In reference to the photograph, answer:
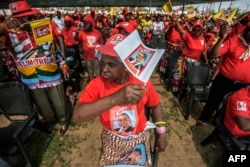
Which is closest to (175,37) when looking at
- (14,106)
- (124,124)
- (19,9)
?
(19,9)

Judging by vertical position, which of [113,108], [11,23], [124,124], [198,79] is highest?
[11,23]

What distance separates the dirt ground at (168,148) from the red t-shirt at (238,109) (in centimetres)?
93

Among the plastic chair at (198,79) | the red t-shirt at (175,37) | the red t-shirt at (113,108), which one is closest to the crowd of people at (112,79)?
the red t-shirt at (113,108)

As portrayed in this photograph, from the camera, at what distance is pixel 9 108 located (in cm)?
335

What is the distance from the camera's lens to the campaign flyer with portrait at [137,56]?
4.12ft

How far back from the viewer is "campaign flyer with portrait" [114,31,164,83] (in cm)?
126

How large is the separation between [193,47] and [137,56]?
4252mm

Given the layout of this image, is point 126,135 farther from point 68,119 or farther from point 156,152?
point 68,119

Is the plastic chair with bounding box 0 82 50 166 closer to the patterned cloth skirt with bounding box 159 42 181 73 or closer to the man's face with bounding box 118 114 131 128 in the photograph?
the man's face with bounding box 118 114 131 128

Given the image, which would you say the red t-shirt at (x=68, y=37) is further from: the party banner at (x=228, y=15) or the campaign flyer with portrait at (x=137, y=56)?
the campaign flyer with portrait at (x=137, y=56)

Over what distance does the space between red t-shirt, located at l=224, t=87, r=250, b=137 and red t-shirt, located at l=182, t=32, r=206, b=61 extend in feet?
8.50

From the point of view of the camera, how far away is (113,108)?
1819 millimetres

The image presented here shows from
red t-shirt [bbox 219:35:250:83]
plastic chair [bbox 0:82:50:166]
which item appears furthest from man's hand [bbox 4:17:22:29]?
red t-shirt [bbox 219:35:250:83]

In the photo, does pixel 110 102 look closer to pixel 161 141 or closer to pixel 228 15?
pixel 161 141
